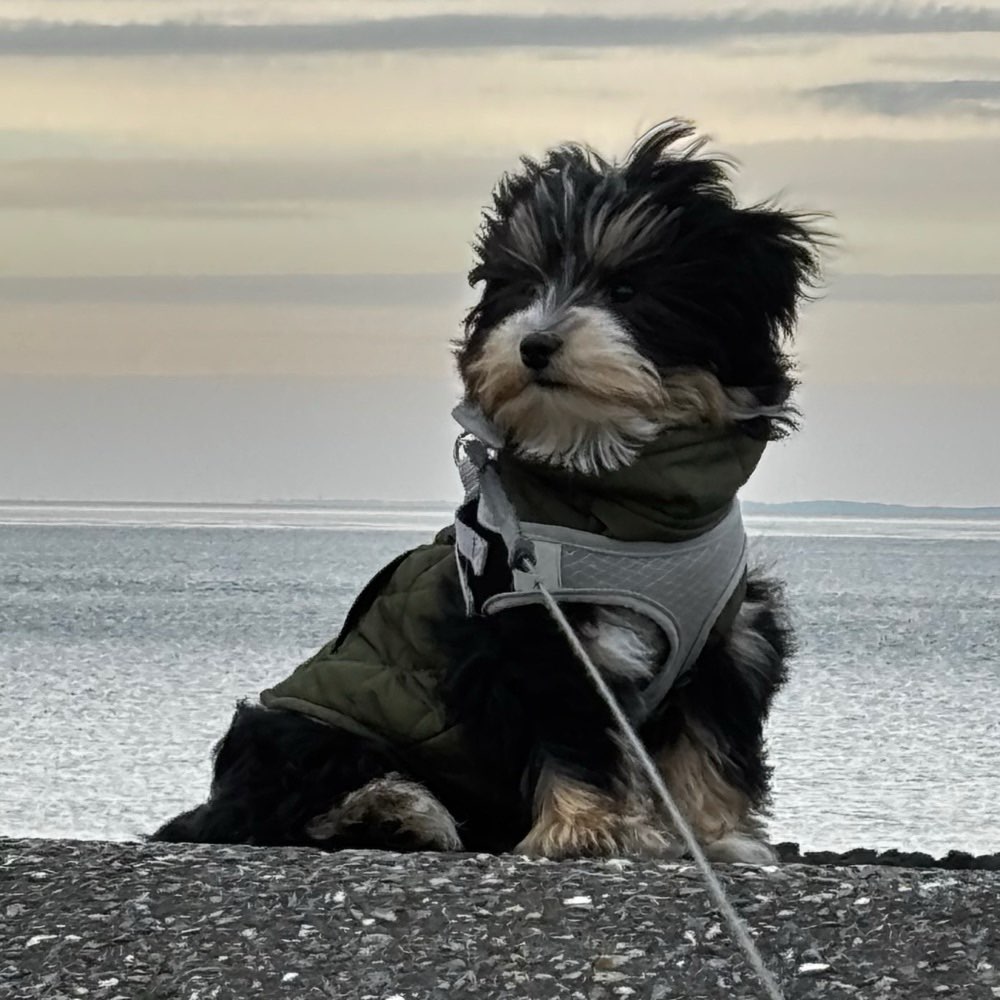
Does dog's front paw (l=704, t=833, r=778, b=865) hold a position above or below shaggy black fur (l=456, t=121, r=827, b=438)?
below

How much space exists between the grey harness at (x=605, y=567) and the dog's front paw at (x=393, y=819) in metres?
0.49

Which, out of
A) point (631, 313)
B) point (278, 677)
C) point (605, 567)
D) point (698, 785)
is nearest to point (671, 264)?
point (631, 313)

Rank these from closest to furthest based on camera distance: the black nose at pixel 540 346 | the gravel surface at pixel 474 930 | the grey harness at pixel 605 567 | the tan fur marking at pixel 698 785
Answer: the gravel surface at pixel 474 930 < the black nose at pixel 540 346 < the grey harness at pixel 605 567 < the tan fur marking at pixel 698 785

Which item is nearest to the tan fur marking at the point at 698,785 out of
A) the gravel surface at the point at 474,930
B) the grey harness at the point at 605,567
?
the grey harness at the point at 605,567

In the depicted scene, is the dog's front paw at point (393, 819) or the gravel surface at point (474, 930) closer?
the gravel surface at point (474, 930)

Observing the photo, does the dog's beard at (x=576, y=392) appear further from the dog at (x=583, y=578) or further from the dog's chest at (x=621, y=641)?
the dog's chest at (x=621, y=641)

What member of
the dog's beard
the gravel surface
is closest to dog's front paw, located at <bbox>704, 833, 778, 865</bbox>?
the gravel surface

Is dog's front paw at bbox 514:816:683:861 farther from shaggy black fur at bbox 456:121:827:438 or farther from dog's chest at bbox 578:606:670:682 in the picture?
shaggy black fur at bbox 456:121:827:438

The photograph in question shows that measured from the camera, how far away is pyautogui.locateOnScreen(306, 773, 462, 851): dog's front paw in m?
4.42

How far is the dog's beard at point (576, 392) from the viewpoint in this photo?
13.8ft

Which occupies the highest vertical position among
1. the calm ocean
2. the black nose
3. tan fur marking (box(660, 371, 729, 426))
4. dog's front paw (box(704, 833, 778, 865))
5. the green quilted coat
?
the black nose

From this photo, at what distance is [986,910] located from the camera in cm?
376

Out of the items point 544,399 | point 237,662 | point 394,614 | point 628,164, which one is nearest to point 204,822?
point 394,614

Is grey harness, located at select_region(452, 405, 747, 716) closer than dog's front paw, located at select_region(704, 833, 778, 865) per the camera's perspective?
Yes
